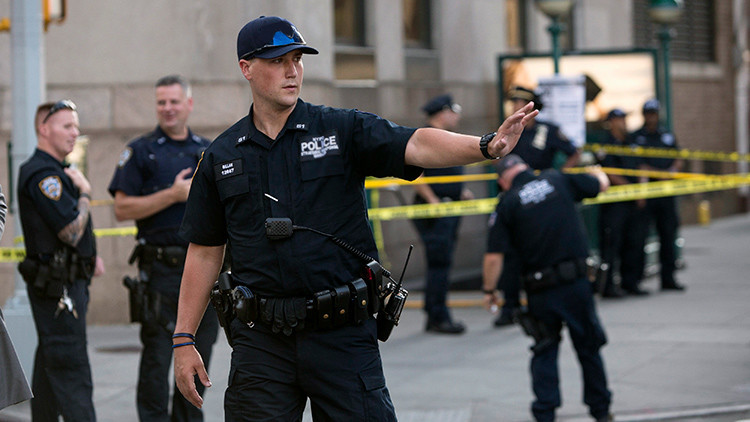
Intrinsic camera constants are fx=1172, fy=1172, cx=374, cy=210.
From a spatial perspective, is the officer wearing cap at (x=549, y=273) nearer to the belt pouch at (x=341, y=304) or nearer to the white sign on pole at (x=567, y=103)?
the belt pouch at (x=341, y=304)

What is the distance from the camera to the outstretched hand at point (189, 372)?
4508 mm

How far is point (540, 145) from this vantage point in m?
10.9

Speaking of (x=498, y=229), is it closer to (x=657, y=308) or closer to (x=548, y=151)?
(x=548, y=151)

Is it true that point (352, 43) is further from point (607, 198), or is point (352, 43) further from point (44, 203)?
point (44, 203)

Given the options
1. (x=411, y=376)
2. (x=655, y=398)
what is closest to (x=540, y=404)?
(x=655, y=398)

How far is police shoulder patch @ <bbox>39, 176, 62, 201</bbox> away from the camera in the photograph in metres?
6.27

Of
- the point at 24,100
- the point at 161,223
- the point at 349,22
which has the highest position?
the point at 349,22

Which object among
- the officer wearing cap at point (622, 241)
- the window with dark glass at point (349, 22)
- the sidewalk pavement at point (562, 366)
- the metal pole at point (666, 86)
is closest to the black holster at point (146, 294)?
the sidewalk pavement at point (562, 366)

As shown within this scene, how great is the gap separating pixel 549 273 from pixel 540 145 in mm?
3749

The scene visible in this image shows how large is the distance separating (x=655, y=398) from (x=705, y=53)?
17.9 m

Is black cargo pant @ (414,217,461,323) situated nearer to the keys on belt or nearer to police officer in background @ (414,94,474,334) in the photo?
police officer in background @ (414,94,474,334)

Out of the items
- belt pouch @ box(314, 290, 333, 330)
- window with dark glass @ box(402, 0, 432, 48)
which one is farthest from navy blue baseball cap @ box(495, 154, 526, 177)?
window with dark glass @ box(402, 0, 432, 48)

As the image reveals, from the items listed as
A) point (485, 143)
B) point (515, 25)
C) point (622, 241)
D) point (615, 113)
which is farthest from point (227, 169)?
point (515, 25)

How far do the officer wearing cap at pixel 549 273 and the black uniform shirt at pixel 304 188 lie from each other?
3.01 meters
